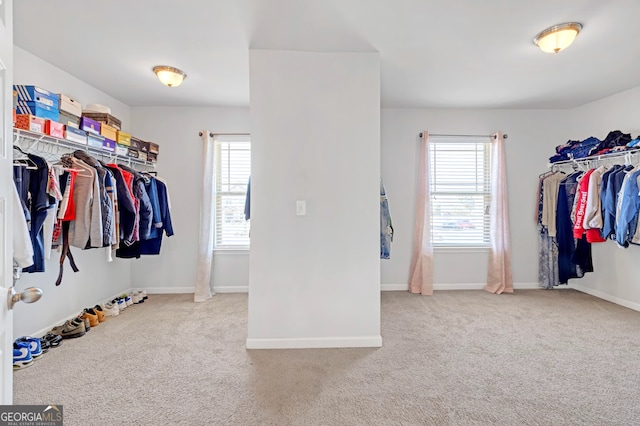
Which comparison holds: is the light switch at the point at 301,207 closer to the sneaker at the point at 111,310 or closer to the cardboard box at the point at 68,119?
the cardboard box at the point at 68,119

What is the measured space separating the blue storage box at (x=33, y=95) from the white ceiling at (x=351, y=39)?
1.42ft

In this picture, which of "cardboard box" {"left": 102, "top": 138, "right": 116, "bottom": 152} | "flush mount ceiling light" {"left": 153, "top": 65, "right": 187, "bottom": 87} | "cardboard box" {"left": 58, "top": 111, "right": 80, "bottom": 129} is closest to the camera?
"cardboard box" {"left": 58, "top": 111, "right": 80, "bottom": 129}

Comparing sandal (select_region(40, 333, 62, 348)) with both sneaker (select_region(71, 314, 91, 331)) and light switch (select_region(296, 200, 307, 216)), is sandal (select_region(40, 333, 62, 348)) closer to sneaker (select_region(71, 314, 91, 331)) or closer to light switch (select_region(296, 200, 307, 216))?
sneaker (select_region(71, 314, 91, 331))

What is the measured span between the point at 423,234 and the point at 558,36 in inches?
95.0

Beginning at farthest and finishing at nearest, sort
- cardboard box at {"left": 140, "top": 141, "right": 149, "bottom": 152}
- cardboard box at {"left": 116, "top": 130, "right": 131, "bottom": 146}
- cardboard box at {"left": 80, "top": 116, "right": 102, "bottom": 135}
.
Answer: cardboard box at {"left": 140, "top": 141, "right": 149, "bottom": 152}, cardboard box at {"left": 116, "top": 130, "right": 131, "bottom": 146}, cardboard box at {"left": 80, "top": 116, "right": 102, "bottom": 135}

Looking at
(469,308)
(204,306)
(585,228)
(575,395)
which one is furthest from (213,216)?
(585,228)

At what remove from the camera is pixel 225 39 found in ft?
7.84

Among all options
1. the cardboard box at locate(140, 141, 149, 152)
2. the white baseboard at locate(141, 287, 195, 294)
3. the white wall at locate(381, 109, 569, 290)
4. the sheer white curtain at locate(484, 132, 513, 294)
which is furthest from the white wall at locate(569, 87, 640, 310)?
the cardboard box at locate(140, 141, 149, 152)

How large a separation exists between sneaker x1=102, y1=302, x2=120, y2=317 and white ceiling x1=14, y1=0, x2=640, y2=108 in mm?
2329

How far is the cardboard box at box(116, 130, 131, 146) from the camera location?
10.4ft

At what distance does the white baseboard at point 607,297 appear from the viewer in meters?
3.45

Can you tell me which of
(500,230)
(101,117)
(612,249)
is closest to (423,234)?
(500,230)

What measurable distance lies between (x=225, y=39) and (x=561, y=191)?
411cm

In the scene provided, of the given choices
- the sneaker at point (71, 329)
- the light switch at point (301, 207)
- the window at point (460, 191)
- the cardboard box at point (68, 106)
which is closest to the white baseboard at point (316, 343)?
the light switch at point (301, 207)
